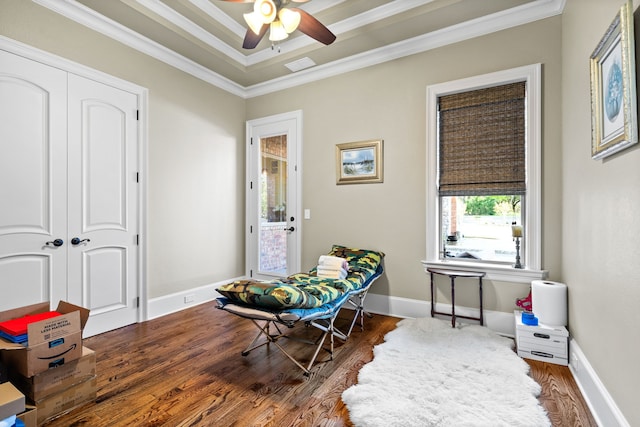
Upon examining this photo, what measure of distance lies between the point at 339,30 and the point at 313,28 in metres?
0.87

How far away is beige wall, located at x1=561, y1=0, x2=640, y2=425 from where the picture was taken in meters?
1.40

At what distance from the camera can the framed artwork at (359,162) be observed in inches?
140

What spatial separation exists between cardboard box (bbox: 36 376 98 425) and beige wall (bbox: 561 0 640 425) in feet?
9.28

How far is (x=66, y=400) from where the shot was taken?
1.83 meters

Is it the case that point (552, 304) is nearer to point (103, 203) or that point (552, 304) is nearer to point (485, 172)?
point (485, 172)

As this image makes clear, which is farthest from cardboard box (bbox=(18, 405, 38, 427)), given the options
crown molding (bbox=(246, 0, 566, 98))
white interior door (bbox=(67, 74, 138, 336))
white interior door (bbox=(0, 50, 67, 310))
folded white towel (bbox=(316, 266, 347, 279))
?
crown molding (bbox=(246, 0, 566, 98))

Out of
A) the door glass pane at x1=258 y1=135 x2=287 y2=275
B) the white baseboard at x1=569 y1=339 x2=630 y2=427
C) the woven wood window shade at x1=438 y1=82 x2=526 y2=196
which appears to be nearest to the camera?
the white baseboard at x1=569 y1=339 x2=630 y2=427

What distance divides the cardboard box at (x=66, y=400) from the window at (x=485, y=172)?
289cm

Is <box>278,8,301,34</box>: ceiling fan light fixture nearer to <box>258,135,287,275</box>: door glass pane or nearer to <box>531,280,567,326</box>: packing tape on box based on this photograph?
<box>258,135,287,275</box>: door glass pane

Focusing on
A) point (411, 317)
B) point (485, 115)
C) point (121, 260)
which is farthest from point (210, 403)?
point (485, 115)

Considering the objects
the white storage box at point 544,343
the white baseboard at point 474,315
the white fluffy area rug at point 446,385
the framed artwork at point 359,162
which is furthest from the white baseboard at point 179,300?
the white storage box at point 544,343

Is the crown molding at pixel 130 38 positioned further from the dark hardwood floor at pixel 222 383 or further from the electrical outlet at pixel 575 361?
the electrical outlet at pixel 575 361

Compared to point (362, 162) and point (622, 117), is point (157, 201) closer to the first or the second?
point (362, 162)

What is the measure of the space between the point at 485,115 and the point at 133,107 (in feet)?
11.6
